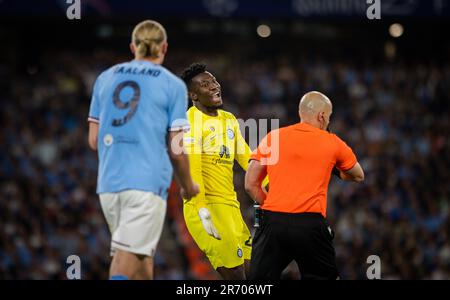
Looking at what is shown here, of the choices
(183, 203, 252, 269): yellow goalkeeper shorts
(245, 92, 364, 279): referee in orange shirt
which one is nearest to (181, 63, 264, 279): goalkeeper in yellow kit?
(183, 203, 252, 269): yellow goalkeeper shorts

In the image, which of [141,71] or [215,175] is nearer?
[141,71]

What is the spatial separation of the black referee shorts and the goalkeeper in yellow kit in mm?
1000

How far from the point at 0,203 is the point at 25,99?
11.8ft

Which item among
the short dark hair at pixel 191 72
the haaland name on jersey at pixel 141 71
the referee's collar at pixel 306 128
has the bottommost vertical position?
the referee's collar at pixel 306 128

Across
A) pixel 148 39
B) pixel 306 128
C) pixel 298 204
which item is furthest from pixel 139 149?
pixel 306 128

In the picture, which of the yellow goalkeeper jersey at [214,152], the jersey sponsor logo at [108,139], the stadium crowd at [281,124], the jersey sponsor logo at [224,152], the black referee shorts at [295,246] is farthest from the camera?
the stadium crowd at [281,124]

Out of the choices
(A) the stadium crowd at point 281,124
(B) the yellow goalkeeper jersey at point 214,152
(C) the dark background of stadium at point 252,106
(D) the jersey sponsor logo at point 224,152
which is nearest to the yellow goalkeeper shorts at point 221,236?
(B) the yellow goalkeeper jersey at point 214,152

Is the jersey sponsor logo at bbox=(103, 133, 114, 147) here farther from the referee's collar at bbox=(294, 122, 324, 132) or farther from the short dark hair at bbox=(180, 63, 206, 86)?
the short dark hair at bbox=(180, 63, 206, 86)

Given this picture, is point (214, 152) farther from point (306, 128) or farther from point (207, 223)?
point (306, 128)

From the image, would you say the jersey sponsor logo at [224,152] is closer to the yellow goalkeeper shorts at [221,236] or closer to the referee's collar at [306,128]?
the yellow goalkeeper shorts at [221,236]

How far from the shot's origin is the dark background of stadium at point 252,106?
54.2 ft

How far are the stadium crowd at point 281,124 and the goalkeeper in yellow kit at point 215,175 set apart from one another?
7.57m

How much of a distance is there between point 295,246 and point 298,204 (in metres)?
0.36

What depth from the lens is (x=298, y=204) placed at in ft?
23.0
